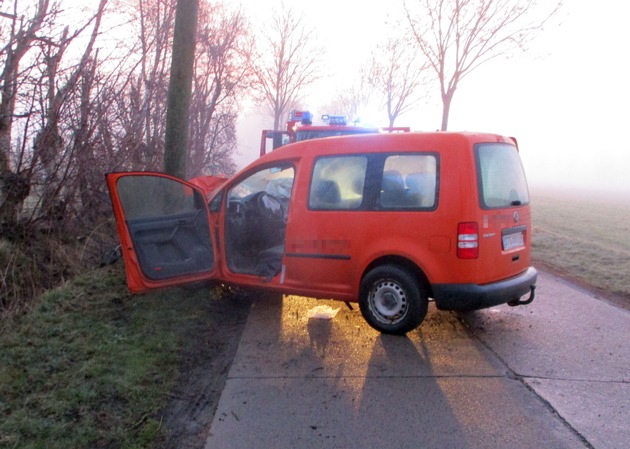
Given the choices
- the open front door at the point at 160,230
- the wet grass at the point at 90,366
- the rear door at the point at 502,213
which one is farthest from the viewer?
the open front door at the point at 160,230

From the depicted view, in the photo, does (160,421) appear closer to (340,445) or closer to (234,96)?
(340,445)

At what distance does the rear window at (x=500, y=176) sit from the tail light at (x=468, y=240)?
0.25 metres

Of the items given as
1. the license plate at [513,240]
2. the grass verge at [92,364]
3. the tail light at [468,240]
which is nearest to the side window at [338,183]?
the tail light at [468,240]

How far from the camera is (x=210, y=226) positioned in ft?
20.7

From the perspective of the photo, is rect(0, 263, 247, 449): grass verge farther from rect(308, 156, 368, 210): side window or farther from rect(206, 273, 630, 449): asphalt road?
rect(308, 156, 368, 210): side window

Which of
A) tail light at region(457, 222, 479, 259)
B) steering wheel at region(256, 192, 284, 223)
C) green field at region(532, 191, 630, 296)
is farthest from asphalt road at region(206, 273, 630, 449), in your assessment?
green field at region(532, 191, 630, 296)

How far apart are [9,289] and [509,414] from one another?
570cm

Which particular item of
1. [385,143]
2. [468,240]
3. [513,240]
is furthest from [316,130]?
[468,240]

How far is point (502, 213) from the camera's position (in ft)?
16.5

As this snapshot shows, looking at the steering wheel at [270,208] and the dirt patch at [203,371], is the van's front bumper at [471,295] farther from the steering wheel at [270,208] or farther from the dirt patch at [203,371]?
the steering wheel at [270,208]

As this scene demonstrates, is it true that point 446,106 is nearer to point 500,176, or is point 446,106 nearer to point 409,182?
point 500,176

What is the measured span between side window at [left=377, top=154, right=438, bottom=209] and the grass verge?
7.82 feet

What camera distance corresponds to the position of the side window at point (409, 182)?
16.3 ft

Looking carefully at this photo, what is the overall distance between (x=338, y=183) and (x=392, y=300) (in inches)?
51.3
